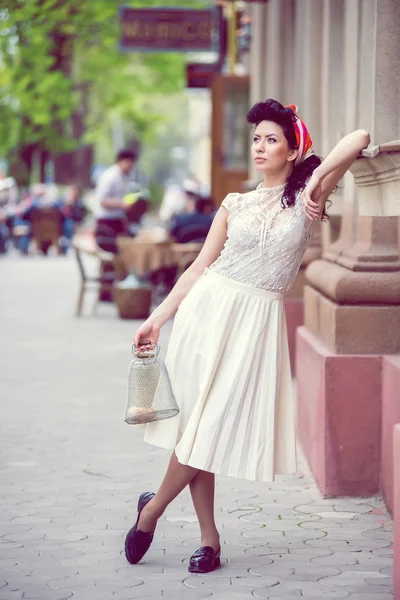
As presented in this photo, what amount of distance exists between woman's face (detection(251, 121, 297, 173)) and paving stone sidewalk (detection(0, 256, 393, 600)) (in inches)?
62.8

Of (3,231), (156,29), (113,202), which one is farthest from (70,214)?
(156,29)

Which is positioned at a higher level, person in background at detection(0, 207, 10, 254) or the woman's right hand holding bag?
the woman's right hand holding bag

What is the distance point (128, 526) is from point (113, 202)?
38.8 ft

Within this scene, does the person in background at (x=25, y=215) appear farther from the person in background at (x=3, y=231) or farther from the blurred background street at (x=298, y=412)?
the blurred background street at (x=298, y=412)

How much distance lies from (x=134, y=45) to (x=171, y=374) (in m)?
12.4

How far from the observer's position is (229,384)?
16.4ft

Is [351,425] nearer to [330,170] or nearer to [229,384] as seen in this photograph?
[229,384]

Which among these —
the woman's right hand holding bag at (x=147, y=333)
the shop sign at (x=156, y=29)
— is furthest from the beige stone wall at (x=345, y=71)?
the shop sign at (x=156, y=29)

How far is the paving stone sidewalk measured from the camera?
484 cm

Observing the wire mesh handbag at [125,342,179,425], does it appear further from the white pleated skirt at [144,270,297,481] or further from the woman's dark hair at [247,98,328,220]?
the woman's dark hair at [247,98,328,220]

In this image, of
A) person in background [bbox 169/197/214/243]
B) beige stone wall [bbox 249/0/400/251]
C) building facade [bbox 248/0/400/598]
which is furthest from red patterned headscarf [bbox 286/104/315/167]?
person in background [bbox 169/197/214/243]

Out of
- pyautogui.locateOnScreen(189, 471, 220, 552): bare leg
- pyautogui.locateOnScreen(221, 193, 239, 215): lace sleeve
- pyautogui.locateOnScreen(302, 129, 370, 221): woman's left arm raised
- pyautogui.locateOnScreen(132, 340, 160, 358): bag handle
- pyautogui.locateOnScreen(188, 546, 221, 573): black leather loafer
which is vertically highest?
pyautogui.locateOnScreen(302, 129, 370, 221): woman's left arm raised

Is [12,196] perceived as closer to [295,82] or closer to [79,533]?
[295,82]

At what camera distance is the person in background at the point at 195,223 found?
55.1ft
